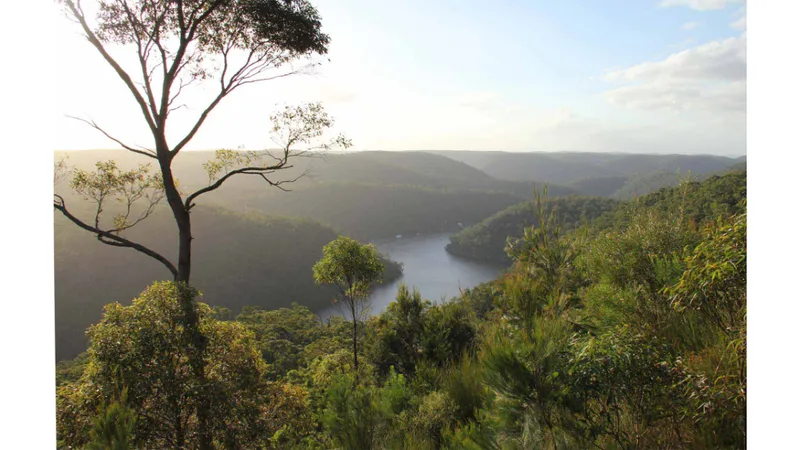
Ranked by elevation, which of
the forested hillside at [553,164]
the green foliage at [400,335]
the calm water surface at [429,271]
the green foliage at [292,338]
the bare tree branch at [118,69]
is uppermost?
the forested hillside at [553,164]

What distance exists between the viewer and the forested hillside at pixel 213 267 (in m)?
33.8

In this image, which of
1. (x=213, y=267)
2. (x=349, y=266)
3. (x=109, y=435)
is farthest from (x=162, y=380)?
(x=213, y=267)

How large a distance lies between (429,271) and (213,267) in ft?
92.0

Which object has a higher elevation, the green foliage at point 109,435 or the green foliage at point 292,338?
the green foliage at point 109,435

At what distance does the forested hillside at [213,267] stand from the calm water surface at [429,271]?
3351mm

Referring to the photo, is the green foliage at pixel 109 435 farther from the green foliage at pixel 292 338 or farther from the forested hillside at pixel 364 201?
the forested hillside at pixel 364 201

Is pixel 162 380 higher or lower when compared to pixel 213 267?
higher

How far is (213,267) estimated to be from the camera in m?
46.2

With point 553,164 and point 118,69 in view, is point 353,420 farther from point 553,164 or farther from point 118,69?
point 553,164

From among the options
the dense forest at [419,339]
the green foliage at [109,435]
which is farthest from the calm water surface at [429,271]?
the green foliage at [109,435]

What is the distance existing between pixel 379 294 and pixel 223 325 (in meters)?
43.2

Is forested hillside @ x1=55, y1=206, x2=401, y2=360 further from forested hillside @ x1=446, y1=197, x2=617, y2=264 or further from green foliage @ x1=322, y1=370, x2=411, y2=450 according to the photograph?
green foliage @ x1=322, y1=370, x2=411, y2=450

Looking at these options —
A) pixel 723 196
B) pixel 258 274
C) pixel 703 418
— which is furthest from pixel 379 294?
pixel 703 418

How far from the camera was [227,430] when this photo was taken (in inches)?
123
